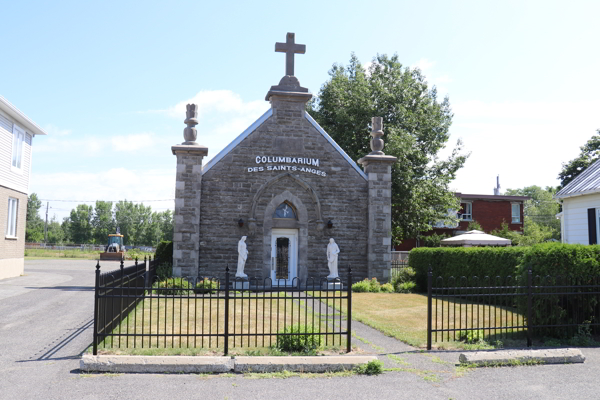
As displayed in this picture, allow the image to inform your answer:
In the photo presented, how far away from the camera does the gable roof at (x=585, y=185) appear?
52.7ft

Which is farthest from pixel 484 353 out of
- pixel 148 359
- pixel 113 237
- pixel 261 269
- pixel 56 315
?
pixel 113 237

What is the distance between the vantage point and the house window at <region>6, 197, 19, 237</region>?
2034 centimetres

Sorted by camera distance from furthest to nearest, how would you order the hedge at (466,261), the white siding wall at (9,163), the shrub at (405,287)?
the white siding wall at (9,163) < the shrub at (405,287) < the hedge at (466,261)

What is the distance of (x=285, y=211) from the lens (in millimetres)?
18453

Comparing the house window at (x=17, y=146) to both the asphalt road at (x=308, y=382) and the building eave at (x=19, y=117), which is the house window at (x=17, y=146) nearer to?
the building eave at (x=19, y=117)

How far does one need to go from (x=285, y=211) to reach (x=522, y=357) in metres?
11.7

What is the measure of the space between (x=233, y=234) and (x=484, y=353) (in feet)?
37.5

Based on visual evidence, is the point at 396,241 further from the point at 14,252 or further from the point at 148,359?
the point at 148,359

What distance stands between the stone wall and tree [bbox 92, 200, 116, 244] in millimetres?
76999

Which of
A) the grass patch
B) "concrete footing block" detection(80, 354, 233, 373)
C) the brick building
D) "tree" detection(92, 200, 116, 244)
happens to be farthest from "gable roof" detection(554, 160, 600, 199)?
"tree" detection(92, 200, 116, 244)

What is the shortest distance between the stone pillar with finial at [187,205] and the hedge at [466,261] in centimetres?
871

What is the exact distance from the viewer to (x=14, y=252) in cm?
2069

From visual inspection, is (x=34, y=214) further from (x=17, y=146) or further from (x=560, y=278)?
(x=560, y=278)

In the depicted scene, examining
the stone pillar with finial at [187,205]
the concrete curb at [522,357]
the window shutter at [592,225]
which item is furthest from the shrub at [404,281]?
the concrete curb at [522,357]
